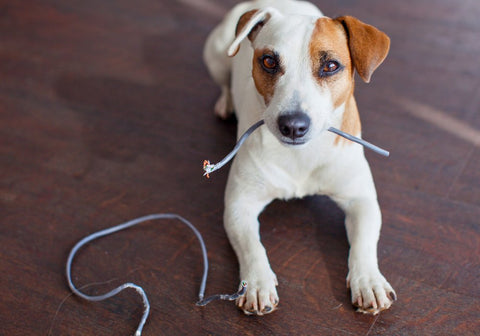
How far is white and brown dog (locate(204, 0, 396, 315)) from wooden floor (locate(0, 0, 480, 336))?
0.11 meters

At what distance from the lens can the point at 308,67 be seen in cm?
152

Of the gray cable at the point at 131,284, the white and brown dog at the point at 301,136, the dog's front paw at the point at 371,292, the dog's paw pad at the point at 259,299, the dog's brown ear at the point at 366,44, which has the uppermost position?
the dog's brown ear at the point at 366,44

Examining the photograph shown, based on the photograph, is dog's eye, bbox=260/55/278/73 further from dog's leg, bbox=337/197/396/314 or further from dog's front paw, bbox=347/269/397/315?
dog's front paw, bbox=347/269/397/315

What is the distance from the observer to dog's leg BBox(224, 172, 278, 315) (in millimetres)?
1642

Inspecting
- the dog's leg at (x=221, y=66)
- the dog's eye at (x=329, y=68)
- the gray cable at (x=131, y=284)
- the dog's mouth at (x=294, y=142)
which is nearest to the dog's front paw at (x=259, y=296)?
the gray cable at (x=131, y=284)

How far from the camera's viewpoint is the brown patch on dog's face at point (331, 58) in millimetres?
1520

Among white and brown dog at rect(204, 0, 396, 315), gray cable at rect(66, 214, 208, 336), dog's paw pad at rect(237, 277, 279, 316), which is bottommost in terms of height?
gray cable at rect(66, 214, 208, 336)

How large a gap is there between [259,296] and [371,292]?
0.36m

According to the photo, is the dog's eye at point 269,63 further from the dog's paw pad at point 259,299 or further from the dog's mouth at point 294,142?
the dog's paw pad at point 259,299

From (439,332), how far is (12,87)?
2.44 meters

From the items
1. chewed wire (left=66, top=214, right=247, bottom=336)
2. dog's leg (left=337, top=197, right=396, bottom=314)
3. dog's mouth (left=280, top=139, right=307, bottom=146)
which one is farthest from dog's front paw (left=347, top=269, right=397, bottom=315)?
dog's mouth (left=280, top=139, right=307, bottom=146)

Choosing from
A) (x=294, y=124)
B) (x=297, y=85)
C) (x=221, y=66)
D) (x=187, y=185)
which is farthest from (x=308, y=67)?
(x=221, y=66)

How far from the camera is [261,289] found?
1.65m

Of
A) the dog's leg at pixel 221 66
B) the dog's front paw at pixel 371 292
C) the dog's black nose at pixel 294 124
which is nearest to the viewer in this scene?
the dog's black nose at pixel 294 124
